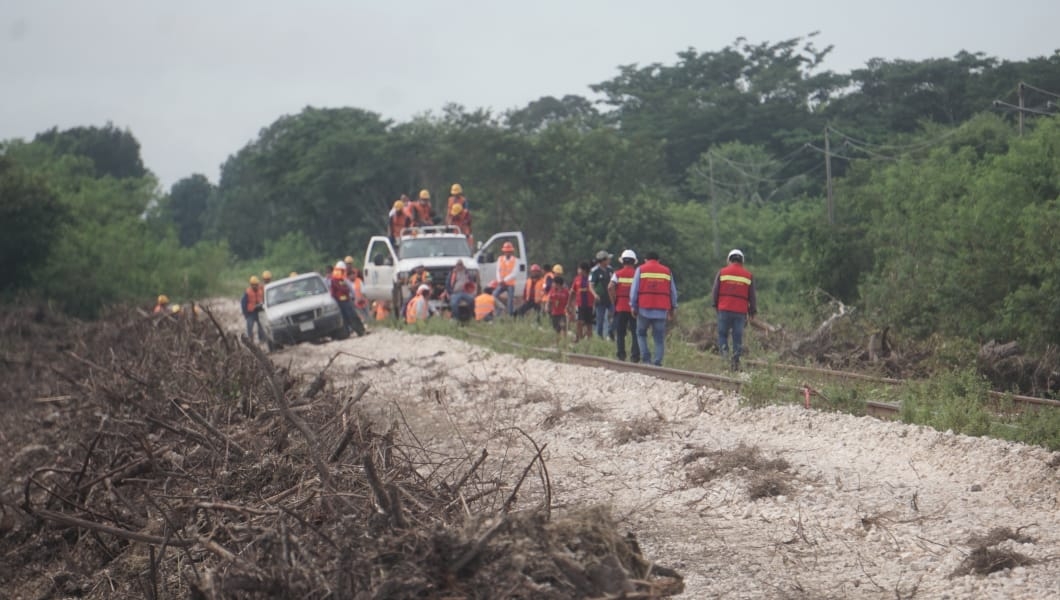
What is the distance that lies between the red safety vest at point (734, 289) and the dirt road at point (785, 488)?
1871 millimetres

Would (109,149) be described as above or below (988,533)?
above

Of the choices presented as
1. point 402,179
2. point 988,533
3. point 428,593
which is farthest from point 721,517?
point 402,179

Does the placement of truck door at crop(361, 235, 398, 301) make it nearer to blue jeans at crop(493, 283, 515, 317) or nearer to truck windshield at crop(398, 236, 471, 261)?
truck windshield at crop(398, 236, 471, 261)

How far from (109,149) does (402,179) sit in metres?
59.3

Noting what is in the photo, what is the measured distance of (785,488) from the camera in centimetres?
941

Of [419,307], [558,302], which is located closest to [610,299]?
[558,302]

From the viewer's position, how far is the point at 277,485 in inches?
325

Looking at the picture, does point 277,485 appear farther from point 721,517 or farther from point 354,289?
point 354,289

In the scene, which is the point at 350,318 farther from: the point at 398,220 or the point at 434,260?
the point at 398,220

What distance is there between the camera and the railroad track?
39.8ft

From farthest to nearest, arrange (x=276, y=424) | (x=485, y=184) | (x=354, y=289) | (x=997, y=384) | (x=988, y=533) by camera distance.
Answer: (x=485, y=184) → (x=354, y=289) → (x=997, y=384) → (x=276, y=424) → (x=988, y=533)

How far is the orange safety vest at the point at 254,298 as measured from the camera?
1106 inches

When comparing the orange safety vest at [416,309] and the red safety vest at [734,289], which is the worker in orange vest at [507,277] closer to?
the orange safety vest at [416,309]

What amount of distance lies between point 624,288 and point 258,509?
12437 mm
